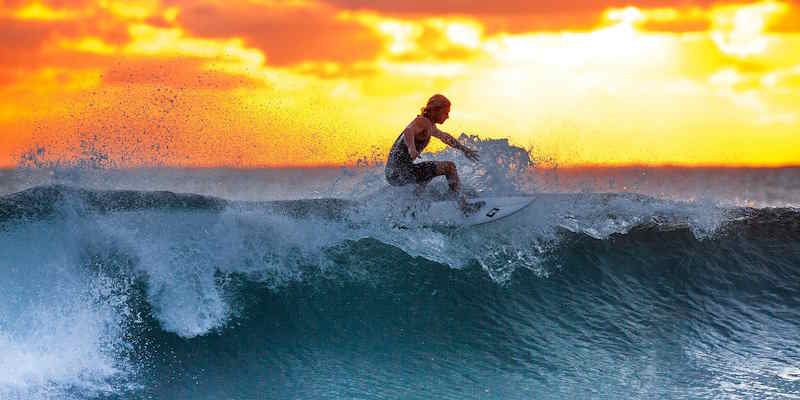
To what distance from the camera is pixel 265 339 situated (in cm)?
664

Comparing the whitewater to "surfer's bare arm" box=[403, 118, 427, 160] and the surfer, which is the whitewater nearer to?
Result: the surfer

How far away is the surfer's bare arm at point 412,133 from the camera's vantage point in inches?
294

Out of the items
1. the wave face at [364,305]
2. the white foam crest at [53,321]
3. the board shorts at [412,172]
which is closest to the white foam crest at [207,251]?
the wave face at [364,305]

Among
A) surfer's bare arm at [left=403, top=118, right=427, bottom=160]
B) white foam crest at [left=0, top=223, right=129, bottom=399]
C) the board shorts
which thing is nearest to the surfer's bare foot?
the board shorts

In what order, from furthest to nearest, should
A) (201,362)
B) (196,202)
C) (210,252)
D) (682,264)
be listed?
(682,264), (196,202), (210,252), (201,362)

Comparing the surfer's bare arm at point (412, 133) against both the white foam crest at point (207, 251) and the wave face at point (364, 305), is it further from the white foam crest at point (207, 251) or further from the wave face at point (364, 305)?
the white foam crest at point (207, 251)

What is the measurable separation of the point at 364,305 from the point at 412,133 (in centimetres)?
186

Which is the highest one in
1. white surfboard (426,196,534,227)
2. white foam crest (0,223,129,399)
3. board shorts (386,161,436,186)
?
board shorts (386,161,436,186)

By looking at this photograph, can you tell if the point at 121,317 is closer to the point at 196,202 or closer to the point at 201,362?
the point at 201,362

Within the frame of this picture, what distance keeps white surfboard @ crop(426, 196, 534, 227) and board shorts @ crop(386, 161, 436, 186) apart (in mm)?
384

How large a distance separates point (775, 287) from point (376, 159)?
533cm

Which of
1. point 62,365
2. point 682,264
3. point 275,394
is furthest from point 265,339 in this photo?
point 682,264

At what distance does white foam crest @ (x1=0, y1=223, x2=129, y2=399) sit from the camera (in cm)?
555

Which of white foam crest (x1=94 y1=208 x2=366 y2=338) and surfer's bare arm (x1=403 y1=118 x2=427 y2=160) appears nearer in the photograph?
white foam crest (x1=94 y1=208 x2=366 y2=338)
